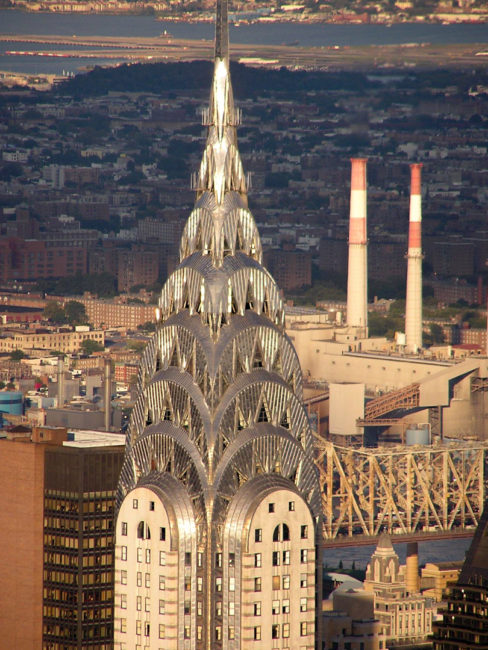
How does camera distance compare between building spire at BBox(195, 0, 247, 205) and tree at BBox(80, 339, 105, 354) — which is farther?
tree at BBox(80, 339, 105, 354)

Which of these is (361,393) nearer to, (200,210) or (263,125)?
(200,210)

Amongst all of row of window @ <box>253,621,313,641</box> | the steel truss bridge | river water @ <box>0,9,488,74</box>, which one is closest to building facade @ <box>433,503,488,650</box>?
row of window @ <box>253,621,313,641</box>

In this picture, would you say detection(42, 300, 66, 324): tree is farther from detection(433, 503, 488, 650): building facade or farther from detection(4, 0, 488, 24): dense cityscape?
detection(433, 503, 488, 650): building facade

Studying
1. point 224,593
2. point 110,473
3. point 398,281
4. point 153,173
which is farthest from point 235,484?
point 153,173

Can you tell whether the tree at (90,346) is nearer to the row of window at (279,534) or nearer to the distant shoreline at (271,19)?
the distant shoreline at (271,19)

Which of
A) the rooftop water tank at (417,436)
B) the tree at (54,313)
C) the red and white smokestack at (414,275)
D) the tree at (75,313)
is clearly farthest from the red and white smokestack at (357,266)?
the tree at (54,313)
